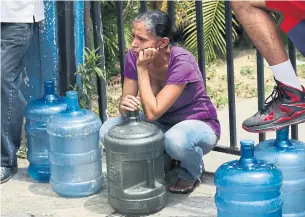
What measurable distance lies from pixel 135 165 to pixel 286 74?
1102 millimetres

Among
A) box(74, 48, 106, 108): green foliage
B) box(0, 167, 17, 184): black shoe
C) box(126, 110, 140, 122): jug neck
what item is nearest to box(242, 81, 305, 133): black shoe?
box(126, 110, 140, 122): jug neck

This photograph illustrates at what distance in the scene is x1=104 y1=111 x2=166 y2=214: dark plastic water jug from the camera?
4.24 m

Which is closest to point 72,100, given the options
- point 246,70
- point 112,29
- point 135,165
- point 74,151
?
point 74,151

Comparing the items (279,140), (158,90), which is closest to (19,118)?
(158,90)

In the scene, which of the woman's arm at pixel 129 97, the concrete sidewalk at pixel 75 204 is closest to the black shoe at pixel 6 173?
the concrete sidewalk at pixel 75 204

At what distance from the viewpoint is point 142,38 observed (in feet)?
14.4

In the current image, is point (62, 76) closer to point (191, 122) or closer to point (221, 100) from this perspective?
point (191, 122)

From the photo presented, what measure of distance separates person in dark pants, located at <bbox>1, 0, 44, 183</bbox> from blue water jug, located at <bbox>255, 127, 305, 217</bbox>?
6.60 feet

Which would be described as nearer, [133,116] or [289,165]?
[289,165]

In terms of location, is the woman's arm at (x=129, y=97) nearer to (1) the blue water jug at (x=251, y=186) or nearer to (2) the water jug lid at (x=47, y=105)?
(2) the water jug lid at (x=47, y=105)

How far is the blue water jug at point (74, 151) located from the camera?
4723 mm

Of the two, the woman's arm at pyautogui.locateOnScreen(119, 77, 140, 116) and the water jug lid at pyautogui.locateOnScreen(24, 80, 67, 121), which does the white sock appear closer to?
the woman's arm at pyautogui.locateOnScreen(119, 77, 140, 116)

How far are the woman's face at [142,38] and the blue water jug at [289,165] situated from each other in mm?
985

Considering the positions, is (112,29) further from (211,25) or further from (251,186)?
(251,186)
